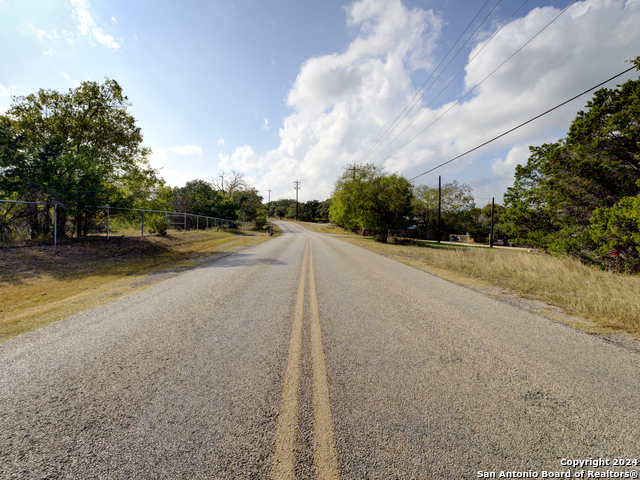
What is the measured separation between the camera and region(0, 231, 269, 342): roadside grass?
484 cm

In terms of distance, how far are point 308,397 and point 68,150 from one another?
18048 mm

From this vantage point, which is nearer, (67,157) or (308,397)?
(308,397)

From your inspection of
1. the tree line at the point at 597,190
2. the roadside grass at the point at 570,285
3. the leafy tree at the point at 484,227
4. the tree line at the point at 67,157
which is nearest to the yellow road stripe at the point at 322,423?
the roadside grass at the point at 570,285

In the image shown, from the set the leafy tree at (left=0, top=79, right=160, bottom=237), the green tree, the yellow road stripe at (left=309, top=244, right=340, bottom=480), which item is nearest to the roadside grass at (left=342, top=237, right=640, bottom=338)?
the yellow road stripe at (left=309, top=244, right=340, bottom=480)

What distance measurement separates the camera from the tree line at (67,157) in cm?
1120

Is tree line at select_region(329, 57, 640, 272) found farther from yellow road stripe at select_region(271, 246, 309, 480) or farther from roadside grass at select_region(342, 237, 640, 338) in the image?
yellow road stripe at select_region(271, 246, 309, 480)

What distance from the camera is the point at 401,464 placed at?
5.68 feet

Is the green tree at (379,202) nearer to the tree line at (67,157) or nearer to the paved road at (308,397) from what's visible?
the tree line at (67,157)

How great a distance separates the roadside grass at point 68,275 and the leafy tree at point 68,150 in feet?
6.42

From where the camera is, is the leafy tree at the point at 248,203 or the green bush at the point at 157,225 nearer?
the green bush at the point at 157,225

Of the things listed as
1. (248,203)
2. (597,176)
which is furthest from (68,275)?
(248,203)

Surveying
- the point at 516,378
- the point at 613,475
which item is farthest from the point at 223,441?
the point at 516,378

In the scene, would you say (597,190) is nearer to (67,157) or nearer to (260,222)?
(67,157)

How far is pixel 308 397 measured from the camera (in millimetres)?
2441
